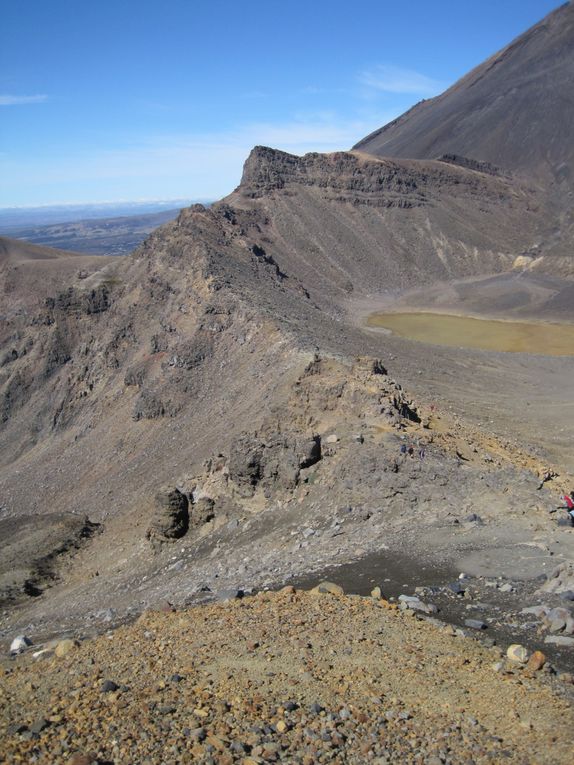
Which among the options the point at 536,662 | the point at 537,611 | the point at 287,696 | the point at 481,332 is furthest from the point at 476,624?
the point at 481,332

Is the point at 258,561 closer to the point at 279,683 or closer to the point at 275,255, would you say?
the point at 279,683

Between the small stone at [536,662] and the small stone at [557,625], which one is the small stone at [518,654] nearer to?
the small stone at [536,662]

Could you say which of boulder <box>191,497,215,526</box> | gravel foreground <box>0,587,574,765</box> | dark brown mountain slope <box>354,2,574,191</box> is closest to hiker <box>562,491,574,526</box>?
gravel foreground <box>0,587,574,765</box>

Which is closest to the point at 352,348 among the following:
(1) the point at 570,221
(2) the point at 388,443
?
(2) the point at 388,443

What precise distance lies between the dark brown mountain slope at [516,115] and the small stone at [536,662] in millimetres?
110863

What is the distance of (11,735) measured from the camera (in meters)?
7.43

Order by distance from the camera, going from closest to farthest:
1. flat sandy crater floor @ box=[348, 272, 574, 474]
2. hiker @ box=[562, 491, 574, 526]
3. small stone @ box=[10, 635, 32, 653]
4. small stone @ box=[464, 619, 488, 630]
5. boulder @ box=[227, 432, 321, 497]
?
small stone @ box=[464, 619, 488, 630]
small stone @ box=[10, 635, 32, 653]
hiker @ box=[562, 491, 574, 526]
boulder @ box=[227, 432, 321, 497]
flat sandy crater floor @ box=[348, 272, 574, 474]

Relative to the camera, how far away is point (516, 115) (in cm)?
12775

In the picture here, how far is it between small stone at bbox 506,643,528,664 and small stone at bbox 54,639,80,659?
6566 millimetres

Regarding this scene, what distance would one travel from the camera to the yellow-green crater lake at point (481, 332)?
190 ft

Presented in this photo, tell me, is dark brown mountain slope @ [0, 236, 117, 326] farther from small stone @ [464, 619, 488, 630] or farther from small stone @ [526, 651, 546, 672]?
small stone @ [526, 651, 546, 672]

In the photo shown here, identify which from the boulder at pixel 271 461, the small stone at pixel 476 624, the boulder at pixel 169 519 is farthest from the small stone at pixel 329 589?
the boulder at pixel 169 519

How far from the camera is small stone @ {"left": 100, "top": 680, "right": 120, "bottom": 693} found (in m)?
8.36

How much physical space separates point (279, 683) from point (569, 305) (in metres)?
72.5
